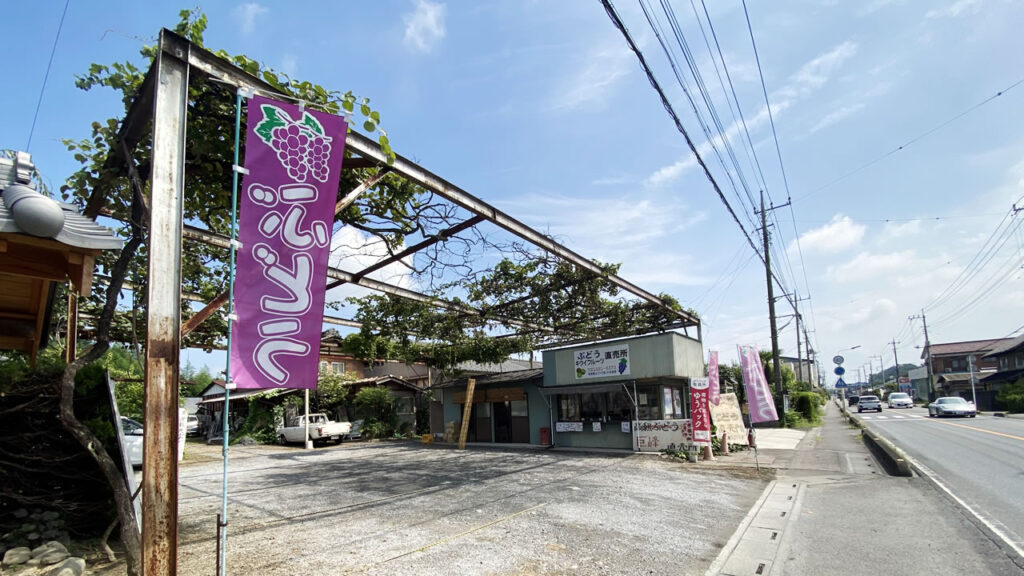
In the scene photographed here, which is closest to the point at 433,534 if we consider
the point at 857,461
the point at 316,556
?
the point at 316,556

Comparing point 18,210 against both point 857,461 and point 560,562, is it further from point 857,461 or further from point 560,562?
point 857,461

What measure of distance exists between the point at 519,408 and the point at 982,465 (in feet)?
45.4

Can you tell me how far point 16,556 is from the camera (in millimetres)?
4824

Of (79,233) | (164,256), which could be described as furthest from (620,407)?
(79,233)

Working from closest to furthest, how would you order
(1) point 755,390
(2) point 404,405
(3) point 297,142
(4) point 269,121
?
(4) point 269,121, (3) point 297,142, (1) point 755,390, (2) point 404,405

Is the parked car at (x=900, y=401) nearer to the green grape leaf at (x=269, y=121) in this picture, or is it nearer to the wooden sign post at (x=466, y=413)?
the wooden sign post at (x=466, y=413)

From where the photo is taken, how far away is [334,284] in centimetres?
1023

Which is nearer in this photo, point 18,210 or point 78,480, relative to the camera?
point 18,210

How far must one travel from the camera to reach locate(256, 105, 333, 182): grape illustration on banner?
4.12 meters

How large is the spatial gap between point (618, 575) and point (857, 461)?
1123cm

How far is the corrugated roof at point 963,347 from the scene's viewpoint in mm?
64938

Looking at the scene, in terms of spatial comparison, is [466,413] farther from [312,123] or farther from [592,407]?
[312,123]

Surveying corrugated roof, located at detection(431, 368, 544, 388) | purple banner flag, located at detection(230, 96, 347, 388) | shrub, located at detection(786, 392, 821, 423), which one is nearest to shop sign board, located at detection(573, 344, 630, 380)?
corrugated roof, located at detection(431, 368, 544, 388)

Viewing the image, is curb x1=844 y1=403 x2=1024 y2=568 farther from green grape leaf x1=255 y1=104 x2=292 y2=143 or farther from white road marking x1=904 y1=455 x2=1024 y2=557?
green grape leaf x1=255 y1=104 x2=292 y2=143
